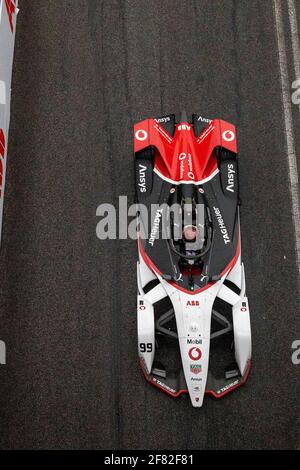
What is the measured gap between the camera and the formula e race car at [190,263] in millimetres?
7953

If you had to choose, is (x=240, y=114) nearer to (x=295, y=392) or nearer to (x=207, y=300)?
(x=207, y=300)

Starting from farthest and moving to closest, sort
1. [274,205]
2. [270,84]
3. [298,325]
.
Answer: [270,84] → [274,205] → [298,325]

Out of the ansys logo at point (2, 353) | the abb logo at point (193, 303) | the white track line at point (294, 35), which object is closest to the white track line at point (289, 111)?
the white track line at point (294, 35)

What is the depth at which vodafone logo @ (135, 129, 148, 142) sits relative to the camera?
355 inches

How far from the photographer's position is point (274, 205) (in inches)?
371

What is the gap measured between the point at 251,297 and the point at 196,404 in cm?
172

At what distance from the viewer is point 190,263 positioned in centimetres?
809

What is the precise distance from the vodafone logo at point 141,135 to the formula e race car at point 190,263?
14 mm

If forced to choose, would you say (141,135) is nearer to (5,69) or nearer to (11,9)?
(5,69)

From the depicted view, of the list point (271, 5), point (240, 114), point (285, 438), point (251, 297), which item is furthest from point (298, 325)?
point (271, 5)

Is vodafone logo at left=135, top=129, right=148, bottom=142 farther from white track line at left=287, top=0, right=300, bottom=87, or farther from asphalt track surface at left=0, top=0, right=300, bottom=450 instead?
white track line at left=287, top=0, right=300, bottom=87

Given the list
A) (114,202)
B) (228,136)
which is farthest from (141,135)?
(228,136)

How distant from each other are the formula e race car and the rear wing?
1971 millimetres

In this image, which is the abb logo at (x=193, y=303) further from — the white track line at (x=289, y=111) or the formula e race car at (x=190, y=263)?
the white track line at (x=289, y=111)
